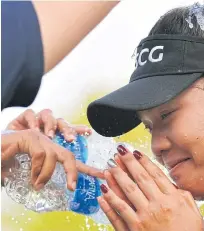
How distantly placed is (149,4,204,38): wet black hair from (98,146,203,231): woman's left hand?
0.82ft

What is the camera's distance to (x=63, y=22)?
492 mm

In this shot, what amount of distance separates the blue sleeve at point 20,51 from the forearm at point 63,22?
0.01 metres

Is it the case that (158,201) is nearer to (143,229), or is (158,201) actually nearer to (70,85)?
(143,229)

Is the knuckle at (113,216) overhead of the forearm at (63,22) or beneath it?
beneath

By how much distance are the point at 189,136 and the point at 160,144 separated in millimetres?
52

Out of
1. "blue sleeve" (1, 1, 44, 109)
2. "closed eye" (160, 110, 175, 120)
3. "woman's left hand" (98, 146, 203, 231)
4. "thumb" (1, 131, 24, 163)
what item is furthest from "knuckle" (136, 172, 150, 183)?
"blue sleeve" (1, 1, 44, 109)

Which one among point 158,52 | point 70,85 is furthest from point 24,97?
point 70,85

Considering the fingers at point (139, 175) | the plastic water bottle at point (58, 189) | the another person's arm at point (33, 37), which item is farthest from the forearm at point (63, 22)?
the plastic water bottle at point (58, 189)

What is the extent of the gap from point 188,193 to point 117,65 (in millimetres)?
845

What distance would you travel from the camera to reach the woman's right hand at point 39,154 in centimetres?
88

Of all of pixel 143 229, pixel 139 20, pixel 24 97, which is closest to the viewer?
pixel 24 97

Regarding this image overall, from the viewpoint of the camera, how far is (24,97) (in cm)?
49

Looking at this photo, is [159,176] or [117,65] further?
[117,65]

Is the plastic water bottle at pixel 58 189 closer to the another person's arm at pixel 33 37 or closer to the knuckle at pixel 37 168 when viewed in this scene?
the knuckle at pixel 37 168
